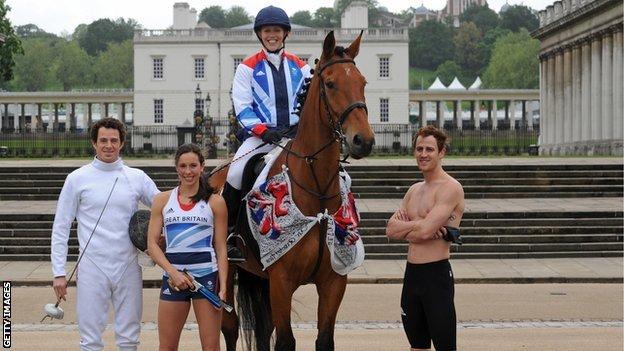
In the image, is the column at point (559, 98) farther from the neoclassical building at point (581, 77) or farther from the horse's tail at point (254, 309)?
the horse's tail at point (254, 309)

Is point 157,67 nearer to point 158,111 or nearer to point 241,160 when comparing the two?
point 158,111

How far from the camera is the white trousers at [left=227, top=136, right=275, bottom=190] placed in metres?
8.81

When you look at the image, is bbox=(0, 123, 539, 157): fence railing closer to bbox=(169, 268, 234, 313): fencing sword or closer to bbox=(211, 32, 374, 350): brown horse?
bbox=(211, 32, 374, 350): brown horse

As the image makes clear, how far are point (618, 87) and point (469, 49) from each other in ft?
420

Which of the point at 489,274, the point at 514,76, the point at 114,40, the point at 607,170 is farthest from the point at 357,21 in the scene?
the point at 114,40

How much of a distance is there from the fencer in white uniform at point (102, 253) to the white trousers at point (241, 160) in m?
1.46

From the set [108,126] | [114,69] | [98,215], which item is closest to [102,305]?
[98,215]

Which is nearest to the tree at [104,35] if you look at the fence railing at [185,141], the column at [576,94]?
the fence railing at [185,141]

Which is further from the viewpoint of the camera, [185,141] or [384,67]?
[384,67]

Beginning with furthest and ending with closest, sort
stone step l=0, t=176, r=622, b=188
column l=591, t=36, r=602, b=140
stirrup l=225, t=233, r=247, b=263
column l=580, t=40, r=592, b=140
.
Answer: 1. column l=580, t=40, r=592, b=140
2. column l=591, t=36, r=602, b=140
3. stone step l=0, t=176, r=622, b=188
4. stirrup l=225, t=233, r=247, b=263

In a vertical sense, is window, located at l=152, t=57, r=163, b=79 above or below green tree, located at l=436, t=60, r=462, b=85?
below

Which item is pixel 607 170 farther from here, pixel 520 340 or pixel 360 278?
pixel 520 340

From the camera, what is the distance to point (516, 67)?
145 m

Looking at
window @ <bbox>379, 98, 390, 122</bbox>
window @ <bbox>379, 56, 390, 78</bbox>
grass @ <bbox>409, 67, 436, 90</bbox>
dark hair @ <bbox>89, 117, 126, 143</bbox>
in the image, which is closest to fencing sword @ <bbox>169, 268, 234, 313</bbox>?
dark hair @ <bbox>89, 117, 126, 143</bbox>
